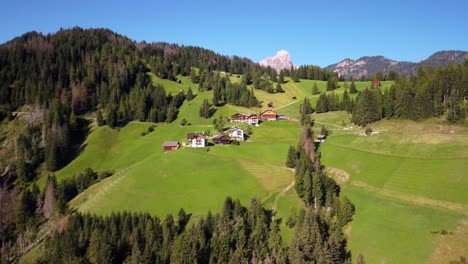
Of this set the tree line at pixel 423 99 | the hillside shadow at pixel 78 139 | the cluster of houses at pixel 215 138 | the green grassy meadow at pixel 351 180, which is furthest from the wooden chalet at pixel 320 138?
the hillside shadow at pixel 78 139

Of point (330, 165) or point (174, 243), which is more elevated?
point (330, 165)

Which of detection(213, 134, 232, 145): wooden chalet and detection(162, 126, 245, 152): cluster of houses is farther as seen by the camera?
detection(213, 134, 232, 145): wooden chalet

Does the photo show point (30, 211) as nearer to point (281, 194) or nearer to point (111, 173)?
point (111, 173)

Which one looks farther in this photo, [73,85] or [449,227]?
[73,85]

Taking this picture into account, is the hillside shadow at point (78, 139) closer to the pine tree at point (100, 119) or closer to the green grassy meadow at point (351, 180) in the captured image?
the pine tree at point (100, 119)

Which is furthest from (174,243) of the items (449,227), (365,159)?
(365,159)

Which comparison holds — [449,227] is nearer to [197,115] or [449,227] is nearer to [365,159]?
[365,159]

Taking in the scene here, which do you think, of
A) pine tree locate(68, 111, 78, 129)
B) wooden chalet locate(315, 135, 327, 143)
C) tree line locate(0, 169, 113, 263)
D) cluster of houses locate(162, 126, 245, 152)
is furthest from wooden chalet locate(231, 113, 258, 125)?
pine tree locate(68, 111, 78, 129)

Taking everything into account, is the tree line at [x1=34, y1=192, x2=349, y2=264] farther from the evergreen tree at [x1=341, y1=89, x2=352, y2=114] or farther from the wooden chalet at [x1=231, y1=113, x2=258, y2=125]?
the evergreen tree at [x1=341, y1=89, x2=352, y2=114]
